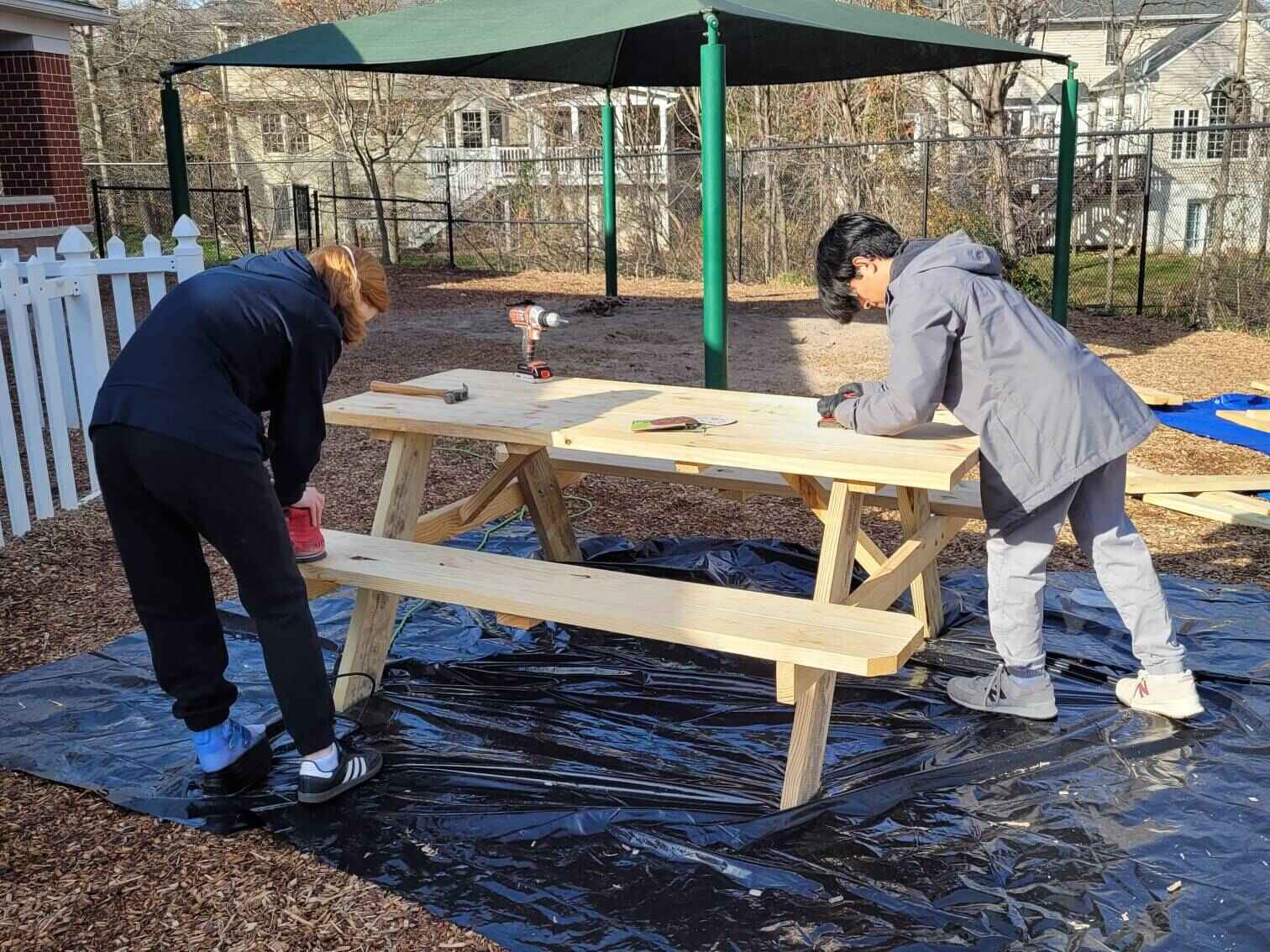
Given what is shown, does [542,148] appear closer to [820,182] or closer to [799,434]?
[820,182]

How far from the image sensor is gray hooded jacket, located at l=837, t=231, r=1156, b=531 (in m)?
3.01

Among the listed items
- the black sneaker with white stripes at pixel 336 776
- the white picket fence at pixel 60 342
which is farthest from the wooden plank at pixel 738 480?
the white picket fence at pixel 60 342

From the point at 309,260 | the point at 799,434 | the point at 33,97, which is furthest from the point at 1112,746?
the point at 33,97

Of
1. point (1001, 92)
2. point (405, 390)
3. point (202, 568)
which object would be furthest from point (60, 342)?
point (1001, 92)

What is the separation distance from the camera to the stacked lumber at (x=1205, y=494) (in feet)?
17.1

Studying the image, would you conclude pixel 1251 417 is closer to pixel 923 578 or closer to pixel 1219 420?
pixel 1219 420

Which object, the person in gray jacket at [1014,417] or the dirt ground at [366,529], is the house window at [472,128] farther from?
the person in gray jacket at [1014,417]

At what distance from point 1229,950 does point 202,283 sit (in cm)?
265

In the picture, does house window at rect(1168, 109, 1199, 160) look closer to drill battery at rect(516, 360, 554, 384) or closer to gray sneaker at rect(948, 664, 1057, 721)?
drill battery at rect(516, 360, 554, 384)

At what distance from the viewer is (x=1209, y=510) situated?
5.24 metres

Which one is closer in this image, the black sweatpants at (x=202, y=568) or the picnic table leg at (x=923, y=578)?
the black sweatpants at (x=202, y=568)

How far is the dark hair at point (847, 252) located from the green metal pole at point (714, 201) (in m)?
2.54

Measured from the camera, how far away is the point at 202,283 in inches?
106

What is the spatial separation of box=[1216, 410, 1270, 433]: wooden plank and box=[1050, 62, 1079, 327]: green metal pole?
207cm
